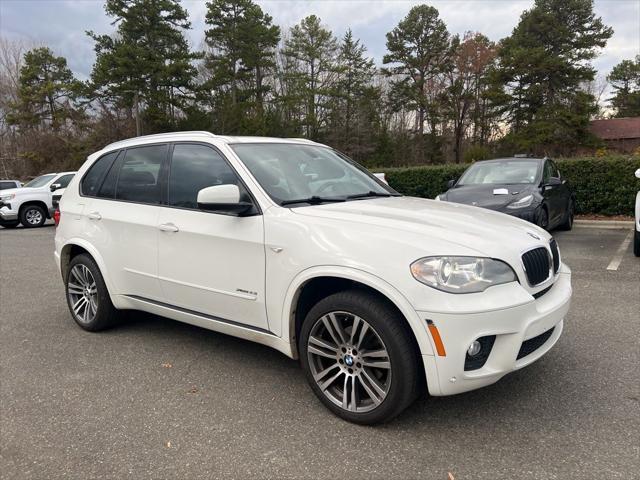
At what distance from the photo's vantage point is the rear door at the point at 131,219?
12.7 feet

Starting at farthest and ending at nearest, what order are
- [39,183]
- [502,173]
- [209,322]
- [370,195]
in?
[39,183], [502,173], [370,195], [209,322]

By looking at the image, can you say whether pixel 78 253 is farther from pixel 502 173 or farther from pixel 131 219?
pixel 502 173

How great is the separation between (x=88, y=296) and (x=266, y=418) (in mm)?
2531

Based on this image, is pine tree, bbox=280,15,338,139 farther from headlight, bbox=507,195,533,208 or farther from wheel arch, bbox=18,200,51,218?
headlight, bbox=507,195,533,208

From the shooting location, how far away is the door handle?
3.62 meters

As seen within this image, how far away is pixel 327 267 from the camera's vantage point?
9.12ft

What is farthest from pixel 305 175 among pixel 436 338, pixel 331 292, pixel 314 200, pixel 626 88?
pixel 626 88

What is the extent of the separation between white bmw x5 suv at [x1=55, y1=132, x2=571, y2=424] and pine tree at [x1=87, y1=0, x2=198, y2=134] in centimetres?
3201

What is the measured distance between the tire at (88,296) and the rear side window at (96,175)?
623 mm

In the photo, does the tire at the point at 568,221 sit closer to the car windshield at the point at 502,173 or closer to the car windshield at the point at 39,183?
the car windshield at the point at 502,173

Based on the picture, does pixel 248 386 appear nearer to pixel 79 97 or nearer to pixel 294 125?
pixel 294 125

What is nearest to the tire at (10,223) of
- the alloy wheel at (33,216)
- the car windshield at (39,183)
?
the alloy wheel at (33,216)

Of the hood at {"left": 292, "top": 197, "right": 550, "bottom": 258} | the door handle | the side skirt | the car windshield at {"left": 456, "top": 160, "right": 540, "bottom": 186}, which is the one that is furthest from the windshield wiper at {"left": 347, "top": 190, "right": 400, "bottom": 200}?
the car windshield at {"left": 456, "top": 160, "right": 540, "bottom": 186}

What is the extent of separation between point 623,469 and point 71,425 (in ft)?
9.97
